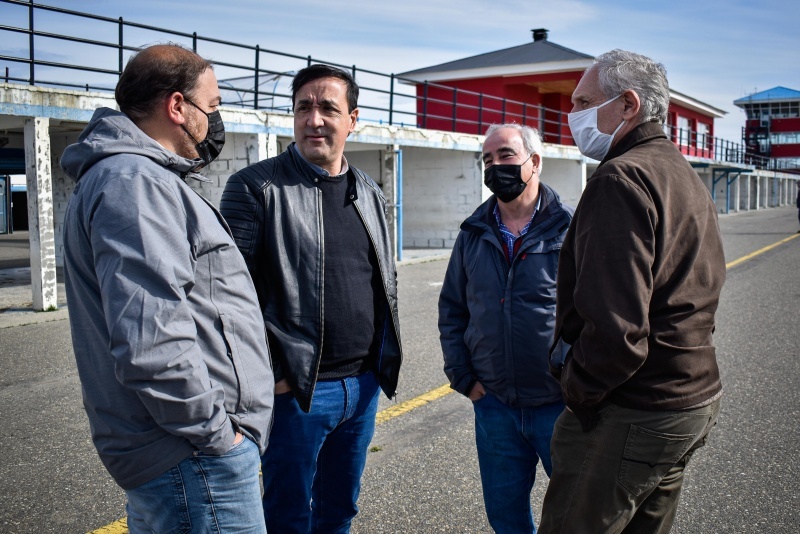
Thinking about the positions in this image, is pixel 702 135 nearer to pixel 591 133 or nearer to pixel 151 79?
pixel 591 133

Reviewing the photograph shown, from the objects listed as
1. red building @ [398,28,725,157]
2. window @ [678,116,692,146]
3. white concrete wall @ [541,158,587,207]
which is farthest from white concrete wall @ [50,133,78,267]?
window @ [678,116,692,146]

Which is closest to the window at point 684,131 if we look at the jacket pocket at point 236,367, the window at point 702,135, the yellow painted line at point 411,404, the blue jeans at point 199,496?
the window at point 702,135

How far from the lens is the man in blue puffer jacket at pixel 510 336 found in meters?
2.78

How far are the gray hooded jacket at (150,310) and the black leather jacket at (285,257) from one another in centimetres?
51

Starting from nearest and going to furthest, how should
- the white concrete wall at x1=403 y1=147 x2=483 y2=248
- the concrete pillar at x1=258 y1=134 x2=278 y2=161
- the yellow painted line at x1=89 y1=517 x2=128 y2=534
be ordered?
the yellow painted line at x1=89 y1=517 x2=128 y2=534 < the concrete pillar at x1=258 y1=134 x2=278 y2=161 < the white concrete wall at x1=403 y1=147 x2=483 y2=248

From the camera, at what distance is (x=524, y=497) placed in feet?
9.37

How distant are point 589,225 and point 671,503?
0.98 m

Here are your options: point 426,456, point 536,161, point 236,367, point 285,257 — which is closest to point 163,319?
point 236,367

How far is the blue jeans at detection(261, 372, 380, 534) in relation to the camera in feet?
8.48

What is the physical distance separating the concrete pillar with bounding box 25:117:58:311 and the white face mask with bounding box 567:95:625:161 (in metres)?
8.61

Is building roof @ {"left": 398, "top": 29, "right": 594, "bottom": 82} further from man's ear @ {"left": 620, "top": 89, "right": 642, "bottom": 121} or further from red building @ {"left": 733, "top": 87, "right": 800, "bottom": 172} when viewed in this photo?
red building @ {"left": 733, "top": 87, "right": 800, "bottom": 172}

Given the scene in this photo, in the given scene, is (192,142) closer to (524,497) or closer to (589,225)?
(589,225)

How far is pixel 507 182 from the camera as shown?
9.93 ft

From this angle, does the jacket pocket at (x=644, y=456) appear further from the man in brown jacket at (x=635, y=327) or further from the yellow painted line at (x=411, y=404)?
the yellow painted line at (x=411, y=404)
